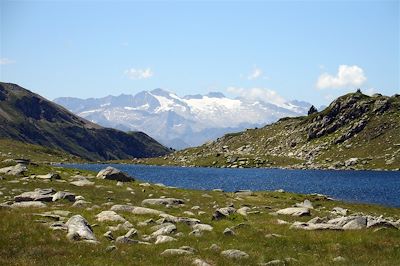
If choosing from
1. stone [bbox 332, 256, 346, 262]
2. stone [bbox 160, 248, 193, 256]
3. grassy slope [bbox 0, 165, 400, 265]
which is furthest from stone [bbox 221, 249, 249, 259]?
stone [bbox 332, 256, 346, 262]

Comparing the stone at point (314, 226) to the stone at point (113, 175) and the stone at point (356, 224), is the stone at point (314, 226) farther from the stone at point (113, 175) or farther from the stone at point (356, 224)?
the stone at point (113, 175)

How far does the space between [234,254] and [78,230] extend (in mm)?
10097

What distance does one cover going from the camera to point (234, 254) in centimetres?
2394

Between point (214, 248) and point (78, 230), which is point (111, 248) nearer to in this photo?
point (78, 230)

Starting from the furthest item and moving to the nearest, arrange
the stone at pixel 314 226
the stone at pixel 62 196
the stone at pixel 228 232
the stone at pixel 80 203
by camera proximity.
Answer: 1. the stone at pixel 62 196
2. the stone at pixel 80 203
3. the stone at pixel 314 226
4. the stone at pixel 228 232

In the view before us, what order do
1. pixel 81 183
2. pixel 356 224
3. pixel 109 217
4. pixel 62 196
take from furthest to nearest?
1. pixel 81 183
2. pixel 62 196
3. pixel 356 224
4. pixel 109 217

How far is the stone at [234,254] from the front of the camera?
77.9ft

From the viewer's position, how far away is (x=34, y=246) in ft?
75.8

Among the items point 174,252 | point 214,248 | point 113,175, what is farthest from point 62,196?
point 113,175

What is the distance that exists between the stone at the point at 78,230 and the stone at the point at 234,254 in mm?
8318

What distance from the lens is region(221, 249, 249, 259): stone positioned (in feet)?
77.9

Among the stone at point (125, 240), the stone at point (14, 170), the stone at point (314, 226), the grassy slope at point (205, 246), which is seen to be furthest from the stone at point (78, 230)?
the stone at point (14, 170)

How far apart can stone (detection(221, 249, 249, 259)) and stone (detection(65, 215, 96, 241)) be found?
8318 mm

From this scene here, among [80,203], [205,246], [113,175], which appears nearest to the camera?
[205,246]
